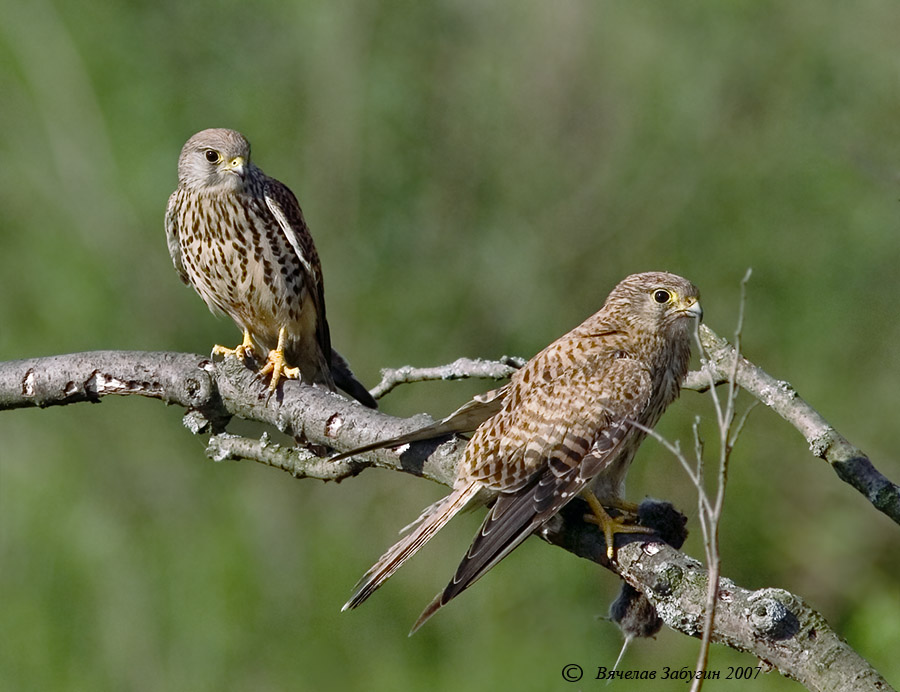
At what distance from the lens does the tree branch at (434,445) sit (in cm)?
205

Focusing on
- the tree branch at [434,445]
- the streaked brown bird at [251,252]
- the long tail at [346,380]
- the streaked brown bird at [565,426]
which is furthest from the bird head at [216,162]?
the streaked brown bird at [565,426]

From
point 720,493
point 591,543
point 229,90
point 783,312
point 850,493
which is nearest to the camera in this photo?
point 720,493

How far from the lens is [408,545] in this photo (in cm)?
267

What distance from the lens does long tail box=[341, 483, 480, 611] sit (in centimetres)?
259

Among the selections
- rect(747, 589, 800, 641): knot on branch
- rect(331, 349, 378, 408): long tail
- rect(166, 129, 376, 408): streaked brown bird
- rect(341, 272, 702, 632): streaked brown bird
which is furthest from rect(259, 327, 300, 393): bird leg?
rect(747, 589, 800, 641): knot on branch

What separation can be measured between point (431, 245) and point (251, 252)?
3.27 m

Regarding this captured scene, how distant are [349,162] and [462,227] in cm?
77

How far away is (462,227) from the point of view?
7418mm

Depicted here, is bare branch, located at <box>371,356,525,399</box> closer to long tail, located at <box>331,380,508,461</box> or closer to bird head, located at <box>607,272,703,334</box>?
long tail, located at <box>331,380,508,461</box>

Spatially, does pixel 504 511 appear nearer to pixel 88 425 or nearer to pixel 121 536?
pixel 121 536

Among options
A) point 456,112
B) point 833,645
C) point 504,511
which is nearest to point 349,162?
point 456,112

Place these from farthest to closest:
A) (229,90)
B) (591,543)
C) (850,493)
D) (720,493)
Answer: (229,90) → (850,493) → (591,543) → (720,493)

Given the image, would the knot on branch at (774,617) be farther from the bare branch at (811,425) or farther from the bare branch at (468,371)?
the bare branch at (468,371)

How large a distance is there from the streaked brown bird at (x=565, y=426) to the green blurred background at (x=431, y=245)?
3274 mm
